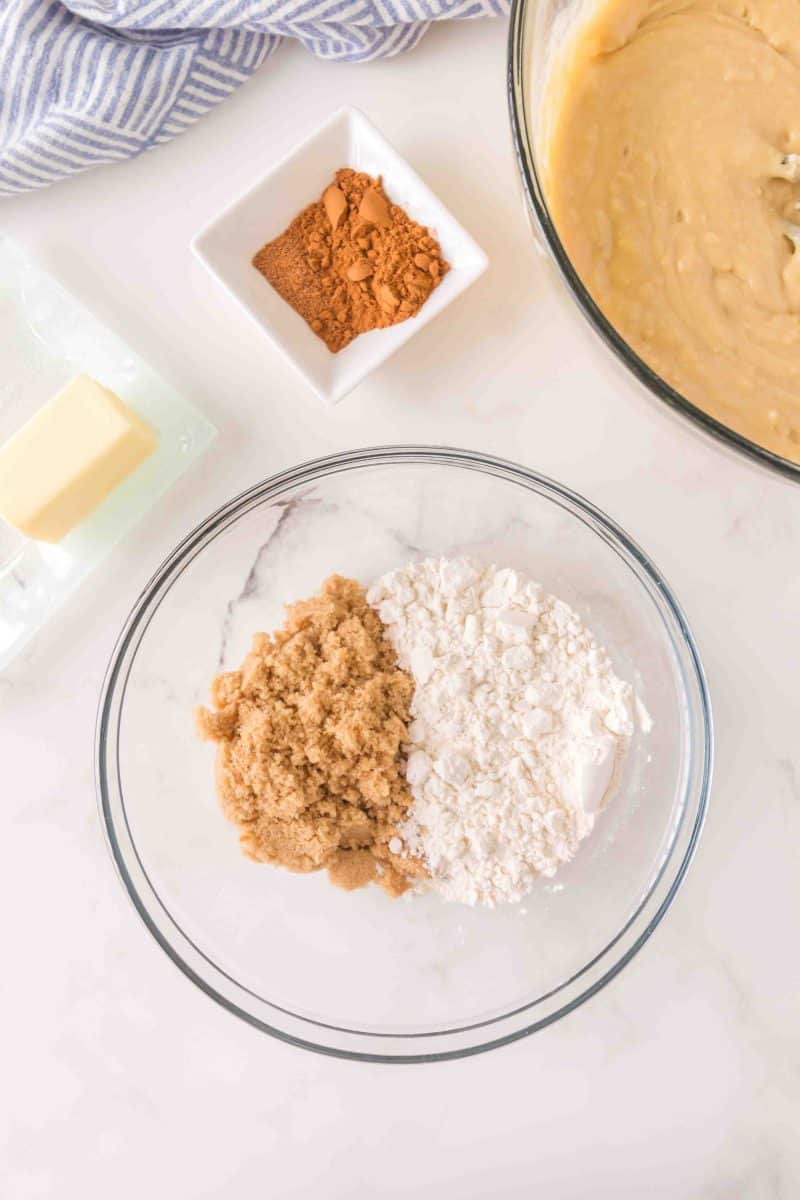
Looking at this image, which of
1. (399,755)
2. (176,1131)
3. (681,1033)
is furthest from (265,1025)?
(681,1033)

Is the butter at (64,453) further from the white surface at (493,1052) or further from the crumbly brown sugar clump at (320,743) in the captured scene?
the crumbly brown sugar clump at (320,743)

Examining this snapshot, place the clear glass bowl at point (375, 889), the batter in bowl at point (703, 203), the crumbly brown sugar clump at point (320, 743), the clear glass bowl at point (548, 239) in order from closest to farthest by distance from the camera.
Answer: the clear glass bowl at point (548, 239), the batter in bowl at point (703, 203), the crumbly brown sugar clump at point (320, 743), the clear glass bowl at point (375, 889)

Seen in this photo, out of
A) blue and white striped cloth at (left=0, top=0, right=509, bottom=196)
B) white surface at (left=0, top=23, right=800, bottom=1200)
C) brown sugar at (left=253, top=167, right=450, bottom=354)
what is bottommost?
white surface at (left=0, top=23, right=800, bottom=1200)

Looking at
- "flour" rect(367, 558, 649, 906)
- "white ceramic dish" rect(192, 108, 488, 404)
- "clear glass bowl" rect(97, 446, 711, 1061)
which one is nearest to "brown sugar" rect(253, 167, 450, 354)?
"white ceramic dish" rect(192, 108, 488, 404)

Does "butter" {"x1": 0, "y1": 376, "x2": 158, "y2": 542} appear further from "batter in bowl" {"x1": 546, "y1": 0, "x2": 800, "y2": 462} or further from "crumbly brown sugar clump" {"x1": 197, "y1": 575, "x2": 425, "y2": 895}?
"batter in bowl" {"x1": 546, "y1": 0, "x2": 800, "y2": 462}

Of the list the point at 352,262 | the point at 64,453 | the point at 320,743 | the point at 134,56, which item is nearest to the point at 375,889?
the point at 320,743

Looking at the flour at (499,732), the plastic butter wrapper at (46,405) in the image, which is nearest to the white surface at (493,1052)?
the plastic butter wrapper at (46,405)

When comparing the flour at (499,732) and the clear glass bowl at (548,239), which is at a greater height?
the clear glass bowl at (548,239)
